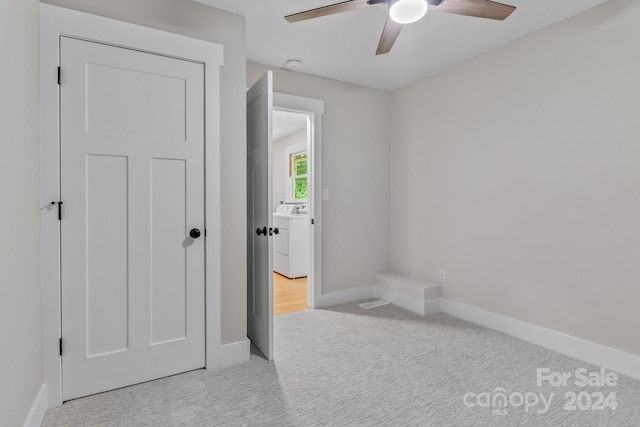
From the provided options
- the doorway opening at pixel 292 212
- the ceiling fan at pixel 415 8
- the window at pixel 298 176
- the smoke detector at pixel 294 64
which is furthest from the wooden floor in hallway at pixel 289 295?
the ceiling fan at pixel 415 8

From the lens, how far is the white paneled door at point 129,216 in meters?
1.87

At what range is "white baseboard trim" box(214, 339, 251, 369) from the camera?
2273 mm

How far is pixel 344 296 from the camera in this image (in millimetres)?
3742

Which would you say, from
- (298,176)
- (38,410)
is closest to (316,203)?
(38,410)

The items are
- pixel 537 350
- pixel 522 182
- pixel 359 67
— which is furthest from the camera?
pixel 359 67

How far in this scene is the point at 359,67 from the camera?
3.32 metres

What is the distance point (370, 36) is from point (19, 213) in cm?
254

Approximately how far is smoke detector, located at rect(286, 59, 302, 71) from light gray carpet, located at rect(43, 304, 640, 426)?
2.46m

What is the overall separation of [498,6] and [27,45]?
2.41 meters

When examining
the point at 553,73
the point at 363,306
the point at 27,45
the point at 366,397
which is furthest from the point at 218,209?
the point at 553,73

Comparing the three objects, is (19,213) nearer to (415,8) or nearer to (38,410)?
(38,410)

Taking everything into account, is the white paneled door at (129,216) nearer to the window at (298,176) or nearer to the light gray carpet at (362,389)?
the light gray carpet at (362,389)

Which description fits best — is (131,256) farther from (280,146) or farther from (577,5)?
(280,146)

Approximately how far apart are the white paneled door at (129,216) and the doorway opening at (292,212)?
1059mm
